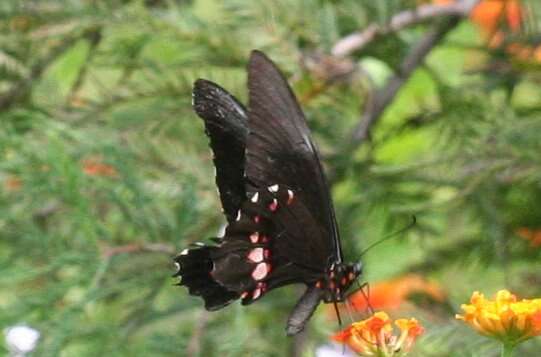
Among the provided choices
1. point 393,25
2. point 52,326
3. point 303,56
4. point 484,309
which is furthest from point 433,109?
point 484,309

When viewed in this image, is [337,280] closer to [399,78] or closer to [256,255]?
[256,255]

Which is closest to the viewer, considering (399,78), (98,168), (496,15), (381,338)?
(381,338)

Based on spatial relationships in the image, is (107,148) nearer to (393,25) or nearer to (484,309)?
(393,25)

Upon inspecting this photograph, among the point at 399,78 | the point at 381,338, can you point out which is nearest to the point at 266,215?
the point at 381,338

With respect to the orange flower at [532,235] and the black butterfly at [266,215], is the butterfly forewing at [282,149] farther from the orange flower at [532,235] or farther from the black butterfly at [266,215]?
A: the orange flower at [532,235]

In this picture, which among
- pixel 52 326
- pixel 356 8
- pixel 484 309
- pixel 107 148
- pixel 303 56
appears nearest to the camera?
pixel 484 309

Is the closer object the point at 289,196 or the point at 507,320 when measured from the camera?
the point at 507,320

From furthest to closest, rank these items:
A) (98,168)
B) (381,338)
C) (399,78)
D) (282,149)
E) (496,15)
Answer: (496,15) < (399,78) < (98,168) < (282,149) < (381,338)
